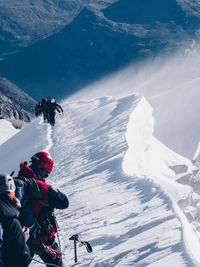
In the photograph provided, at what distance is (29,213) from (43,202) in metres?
0.23

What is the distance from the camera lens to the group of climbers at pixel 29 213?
3887 millimetres

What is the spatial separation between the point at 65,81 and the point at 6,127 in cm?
14483

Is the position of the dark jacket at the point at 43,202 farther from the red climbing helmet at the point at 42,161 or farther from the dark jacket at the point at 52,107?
the dark jacket at the point at 52,107

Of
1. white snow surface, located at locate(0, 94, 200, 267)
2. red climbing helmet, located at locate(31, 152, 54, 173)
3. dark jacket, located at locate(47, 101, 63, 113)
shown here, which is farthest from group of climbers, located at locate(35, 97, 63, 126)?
red climbing helmet, located at locate(31, 152, 54, 173)

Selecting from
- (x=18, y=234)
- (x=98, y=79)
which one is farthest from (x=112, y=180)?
(x=98, y=79)

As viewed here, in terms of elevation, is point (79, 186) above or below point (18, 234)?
below

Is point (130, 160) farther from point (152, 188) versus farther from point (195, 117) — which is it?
point (195, 117)

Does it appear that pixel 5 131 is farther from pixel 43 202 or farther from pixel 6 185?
pixel 6 185

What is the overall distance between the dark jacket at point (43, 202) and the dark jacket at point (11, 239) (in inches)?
25.1

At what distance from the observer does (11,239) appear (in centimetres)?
386

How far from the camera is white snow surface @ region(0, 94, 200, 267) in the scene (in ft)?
19.9

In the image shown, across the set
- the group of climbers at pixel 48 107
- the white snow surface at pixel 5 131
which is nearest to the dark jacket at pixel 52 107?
the group of climbers at pixel 48 107

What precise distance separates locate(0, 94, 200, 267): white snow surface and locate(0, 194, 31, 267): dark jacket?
212cm

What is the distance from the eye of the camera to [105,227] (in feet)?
24.6
